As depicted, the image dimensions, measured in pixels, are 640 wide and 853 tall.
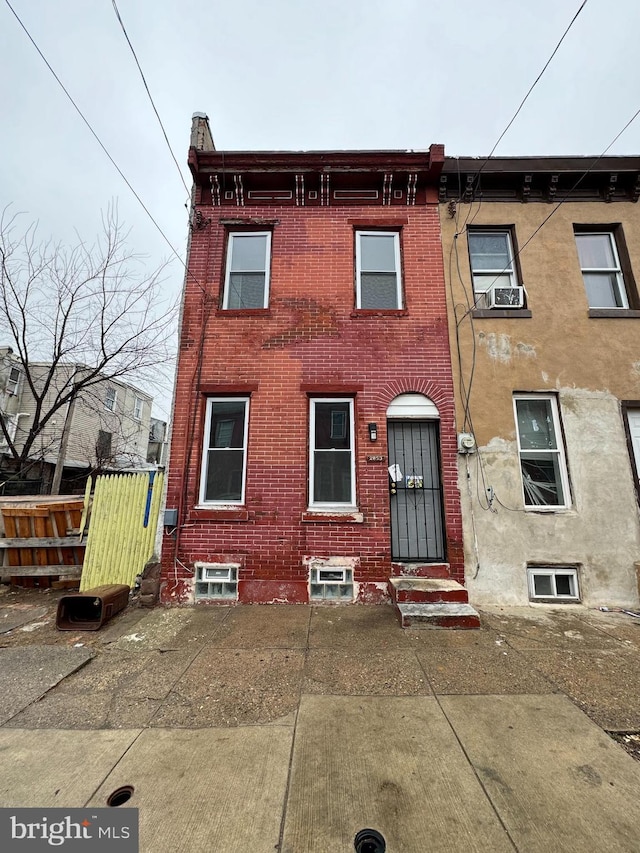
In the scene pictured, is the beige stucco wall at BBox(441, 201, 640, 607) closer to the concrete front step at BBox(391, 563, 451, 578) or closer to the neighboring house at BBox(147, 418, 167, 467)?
the concrete front step at BBox(391, 563, 451, 578)

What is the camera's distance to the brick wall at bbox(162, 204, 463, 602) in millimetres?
5789

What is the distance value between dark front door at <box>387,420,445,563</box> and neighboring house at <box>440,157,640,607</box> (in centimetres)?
45

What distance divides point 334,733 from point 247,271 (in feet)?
22.8

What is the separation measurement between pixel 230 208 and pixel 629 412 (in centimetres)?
809

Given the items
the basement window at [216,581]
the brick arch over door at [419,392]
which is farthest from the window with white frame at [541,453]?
the basement window at [216,581]

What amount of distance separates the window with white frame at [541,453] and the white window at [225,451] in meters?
4.69

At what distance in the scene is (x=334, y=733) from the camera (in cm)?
282

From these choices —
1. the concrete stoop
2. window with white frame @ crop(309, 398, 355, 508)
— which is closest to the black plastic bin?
window with white frame @ crop(309, 398, 355, 508)

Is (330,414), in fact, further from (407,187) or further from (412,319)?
(407,187)

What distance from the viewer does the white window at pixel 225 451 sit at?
20.2ft

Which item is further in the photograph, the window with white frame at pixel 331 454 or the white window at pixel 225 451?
the white window at pixel 225 451

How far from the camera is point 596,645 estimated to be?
4.32 m

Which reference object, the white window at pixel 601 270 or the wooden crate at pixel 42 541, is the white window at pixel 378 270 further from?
the wooden crate at pixel 42 541

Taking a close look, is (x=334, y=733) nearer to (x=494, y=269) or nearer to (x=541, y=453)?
(x=541, y=453)
